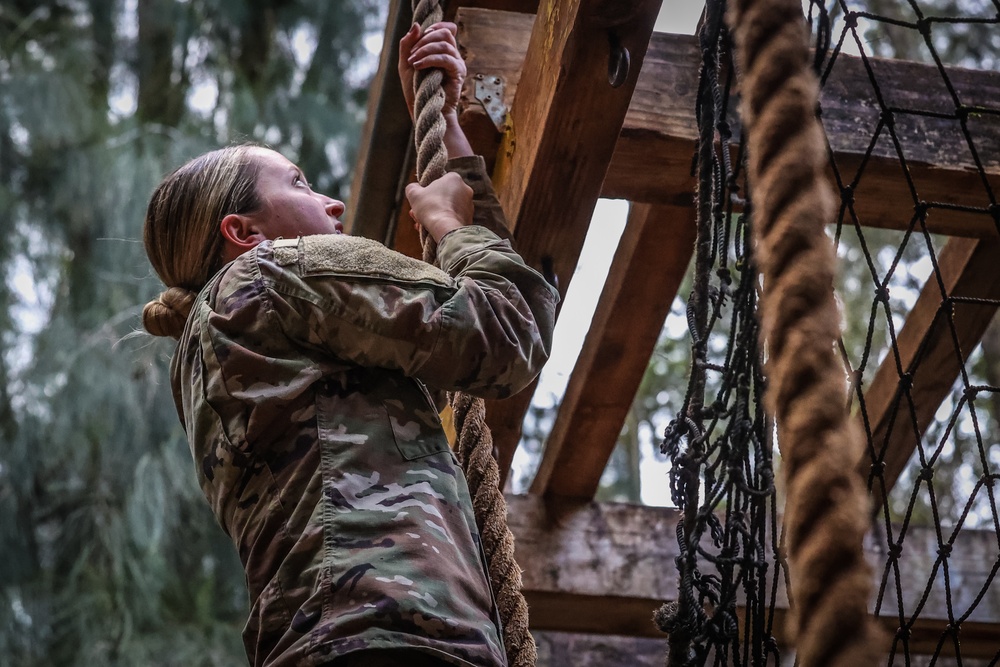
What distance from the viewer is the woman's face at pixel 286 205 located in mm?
1404

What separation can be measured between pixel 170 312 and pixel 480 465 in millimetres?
455

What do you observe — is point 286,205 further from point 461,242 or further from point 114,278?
point 114,278

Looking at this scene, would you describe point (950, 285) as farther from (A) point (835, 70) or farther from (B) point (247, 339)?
(B) point (247, 339)

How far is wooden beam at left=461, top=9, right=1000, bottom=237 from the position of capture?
1.76 metres

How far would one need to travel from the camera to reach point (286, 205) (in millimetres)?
1424

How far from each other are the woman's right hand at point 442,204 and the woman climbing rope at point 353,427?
A: 64 millimetres

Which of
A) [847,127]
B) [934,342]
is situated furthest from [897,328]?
[847,127]

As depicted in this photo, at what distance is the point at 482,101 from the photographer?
1.79m

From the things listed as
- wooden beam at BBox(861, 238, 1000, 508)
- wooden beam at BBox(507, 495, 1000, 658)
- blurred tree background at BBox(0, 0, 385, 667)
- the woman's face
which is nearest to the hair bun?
the woman's face

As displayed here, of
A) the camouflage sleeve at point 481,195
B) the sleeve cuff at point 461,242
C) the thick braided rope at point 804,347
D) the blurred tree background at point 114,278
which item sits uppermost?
the thick braided rope at point 804,347

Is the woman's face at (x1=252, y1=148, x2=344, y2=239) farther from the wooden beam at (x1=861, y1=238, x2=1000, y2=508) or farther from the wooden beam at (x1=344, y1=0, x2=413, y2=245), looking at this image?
the wooden beam at (x1=861, y1=238, x2=1000, y2=508)

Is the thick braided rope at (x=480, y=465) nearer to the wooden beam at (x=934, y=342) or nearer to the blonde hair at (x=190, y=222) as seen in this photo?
the blonde hair at (x=190, y=222)

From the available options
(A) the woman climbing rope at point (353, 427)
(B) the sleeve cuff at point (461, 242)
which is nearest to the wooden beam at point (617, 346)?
(B) the sleeve cuff at point (461, 242)

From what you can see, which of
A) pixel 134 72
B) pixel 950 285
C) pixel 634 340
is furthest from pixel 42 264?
pixel 950 285
